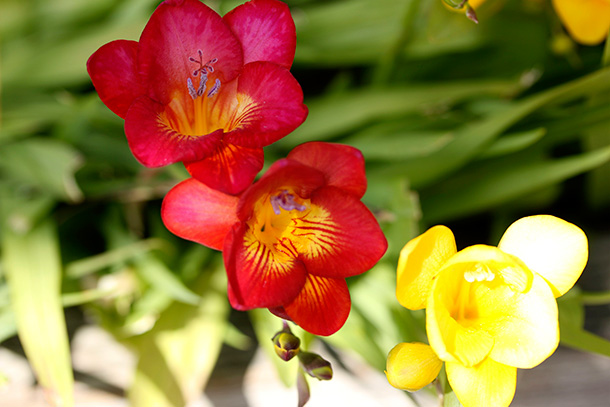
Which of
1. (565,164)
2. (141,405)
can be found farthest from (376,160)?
(141,405)

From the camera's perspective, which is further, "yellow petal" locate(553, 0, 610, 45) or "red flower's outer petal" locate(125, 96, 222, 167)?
"yellow petal" locate(553, 0, 610, 45)

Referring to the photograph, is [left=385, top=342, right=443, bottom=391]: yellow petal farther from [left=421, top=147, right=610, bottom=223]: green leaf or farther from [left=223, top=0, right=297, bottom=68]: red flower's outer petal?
[left=421, top=147, right=610, bottom=223]: green leaf

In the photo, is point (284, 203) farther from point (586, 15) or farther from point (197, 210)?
point (586, 15)

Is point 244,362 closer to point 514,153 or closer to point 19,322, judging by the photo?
point 19,322

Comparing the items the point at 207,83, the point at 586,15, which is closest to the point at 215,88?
the point at 207,83

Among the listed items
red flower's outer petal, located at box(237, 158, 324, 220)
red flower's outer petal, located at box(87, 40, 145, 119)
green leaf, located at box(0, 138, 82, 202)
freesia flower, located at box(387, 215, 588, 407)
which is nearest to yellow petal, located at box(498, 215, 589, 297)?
freesia flower, located at box(387, 215, 588, 407)

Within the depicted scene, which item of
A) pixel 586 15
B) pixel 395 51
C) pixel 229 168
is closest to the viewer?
pixel 229 168
